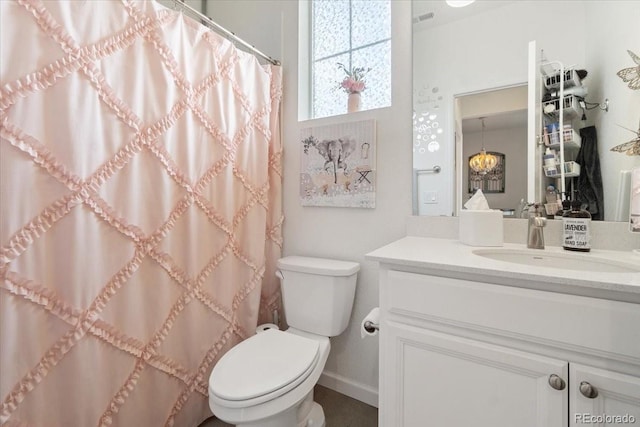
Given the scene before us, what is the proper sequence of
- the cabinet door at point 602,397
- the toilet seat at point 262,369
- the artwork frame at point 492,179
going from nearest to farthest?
the cabinet door at point 602,397 < the toilet seat at point 262,369 < the artwork frame at point 492,179

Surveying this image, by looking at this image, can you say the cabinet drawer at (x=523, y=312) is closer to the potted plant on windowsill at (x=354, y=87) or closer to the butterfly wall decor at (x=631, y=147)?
the butterfly wall decor at (x=631, y=147)

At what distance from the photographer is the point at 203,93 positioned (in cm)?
134

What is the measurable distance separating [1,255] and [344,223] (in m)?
1.29

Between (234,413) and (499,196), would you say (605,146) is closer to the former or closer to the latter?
(499,196)

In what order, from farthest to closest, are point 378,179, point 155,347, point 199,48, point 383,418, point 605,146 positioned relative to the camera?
point 378,179 < point 199,48 < point 155,347 < point 605,146 < point 383,418

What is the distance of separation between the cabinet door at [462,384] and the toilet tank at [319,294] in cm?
48

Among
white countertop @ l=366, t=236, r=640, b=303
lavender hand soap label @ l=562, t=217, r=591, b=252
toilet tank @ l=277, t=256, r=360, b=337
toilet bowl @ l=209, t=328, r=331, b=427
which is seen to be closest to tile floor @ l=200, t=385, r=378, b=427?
toilet bowl @ l=209, t=328, r=331, b=427

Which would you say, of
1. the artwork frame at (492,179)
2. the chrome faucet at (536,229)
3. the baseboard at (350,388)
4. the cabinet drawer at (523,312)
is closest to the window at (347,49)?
the artwork frame at (492,179)

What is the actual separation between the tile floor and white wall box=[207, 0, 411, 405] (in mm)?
40

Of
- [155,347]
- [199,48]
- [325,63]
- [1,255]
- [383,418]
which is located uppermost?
[325,63]

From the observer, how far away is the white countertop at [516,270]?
67cm

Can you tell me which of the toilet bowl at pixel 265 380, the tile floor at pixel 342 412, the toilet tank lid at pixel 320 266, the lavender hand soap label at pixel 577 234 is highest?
the lavender hand soap label at pixel 577 234

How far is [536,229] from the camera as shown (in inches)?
41.9

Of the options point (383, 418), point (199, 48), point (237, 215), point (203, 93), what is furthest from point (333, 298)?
point (199, 48)
